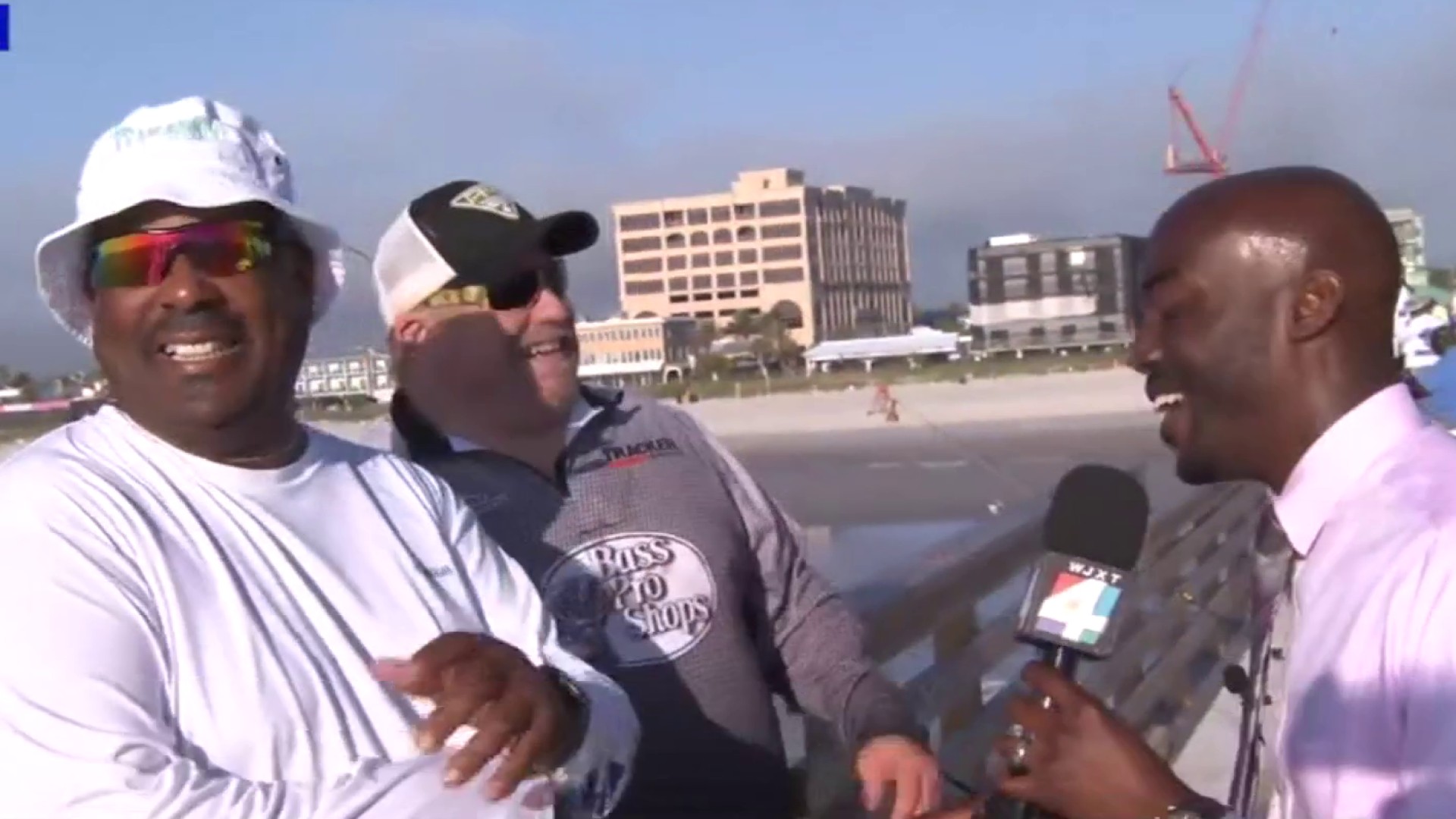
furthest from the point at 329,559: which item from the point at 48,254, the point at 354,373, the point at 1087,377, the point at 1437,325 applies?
the point at 1087,377

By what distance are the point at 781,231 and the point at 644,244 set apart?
11631 mm

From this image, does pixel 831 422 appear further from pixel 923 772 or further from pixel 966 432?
pixel 923 772

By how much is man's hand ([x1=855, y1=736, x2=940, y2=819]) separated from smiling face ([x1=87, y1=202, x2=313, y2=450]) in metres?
1.25

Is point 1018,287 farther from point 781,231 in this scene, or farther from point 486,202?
point 486,202

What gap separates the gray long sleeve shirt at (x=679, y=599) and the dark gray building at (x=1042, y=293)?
68974 mm

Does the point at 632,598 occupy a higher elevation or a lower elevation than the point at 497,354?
lower

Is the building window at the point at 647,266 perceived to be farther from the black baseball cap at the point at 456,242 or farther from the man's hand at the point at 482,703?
the man's hand at the point at 482,703

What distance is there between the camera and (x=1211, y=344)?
2312mm

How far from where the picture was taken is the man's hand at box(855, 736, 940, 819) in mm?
3086

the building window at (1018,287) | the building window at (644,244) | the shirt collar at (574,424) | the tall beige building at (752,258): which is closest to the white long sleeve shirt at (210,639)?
the shirt collar at (574,424)

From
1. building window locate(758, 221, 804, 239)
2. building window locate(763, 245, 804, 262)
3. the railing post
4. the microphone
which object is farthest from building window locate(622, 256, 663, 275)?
the microphone

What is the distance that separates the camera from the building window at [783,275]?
149500 millimetres

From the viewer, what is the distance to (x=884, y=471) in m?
34.8

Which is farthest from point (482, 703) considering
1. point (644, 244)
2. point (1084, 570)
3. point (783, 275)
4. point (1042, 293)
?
point (644, 244)
